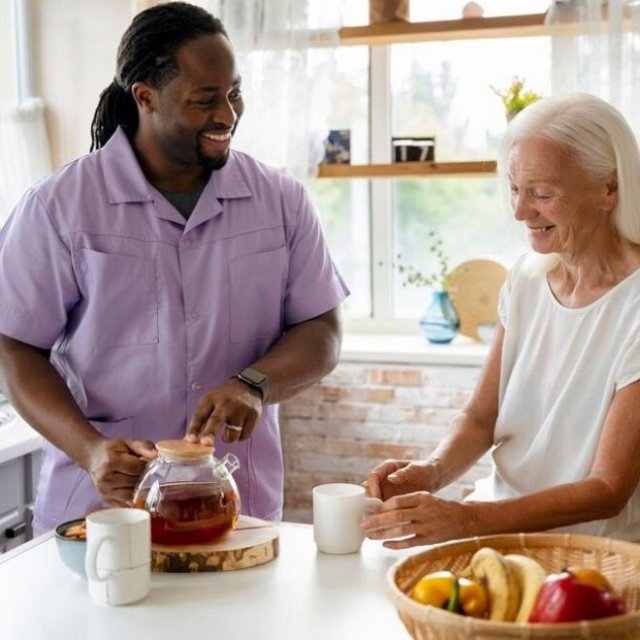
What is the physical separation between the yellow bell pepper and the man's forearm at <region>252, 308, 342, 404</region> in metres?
0.74

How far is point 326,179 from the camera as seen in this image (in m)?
4.04

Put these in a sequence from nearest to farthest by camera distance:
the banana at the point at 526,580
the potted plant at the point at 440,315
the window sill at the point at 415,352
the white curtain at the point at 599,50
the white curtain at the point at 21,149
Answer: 1. the banana at the point at 526,580
2. the white curtain at the point at 599,50
3. the window sill at the point at 415,352
4. the white curtain at the point at 21,149
5. the potted plant at the point at 440,315

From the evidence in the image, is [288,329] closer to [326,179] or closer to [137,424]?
[137,424]

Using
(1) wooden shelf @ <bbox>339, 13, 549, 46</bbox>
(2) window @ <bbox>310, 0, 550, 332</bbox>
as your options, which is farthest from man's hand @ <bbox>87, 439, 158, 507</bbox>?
(1) wooden shelf @ <bbox>339, 13, 549, 46</bbox>

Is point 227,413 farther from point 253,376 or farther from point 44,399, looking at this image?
point 44,399

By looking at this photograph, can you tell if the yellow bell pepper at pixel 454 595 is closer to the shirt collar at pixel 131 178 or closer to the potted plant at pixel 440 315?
the shirt collar at pixel 131 178

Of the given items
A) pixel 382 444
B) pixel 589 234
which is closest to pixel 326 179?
pixel 382 444

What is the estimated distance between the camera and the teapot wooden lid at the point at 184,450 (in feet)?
5.08

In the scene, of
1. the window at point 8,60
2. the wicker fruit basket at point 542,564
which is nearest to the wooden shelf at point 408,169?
the window at point 8,60

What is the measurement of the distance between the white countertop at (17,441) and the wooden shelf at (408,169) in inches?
65.4

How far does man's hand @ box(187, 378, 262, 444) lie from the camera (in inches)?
65.8

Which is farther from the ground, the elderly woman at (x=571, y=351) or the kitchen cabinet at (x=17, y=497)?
the elderly woman at (x=571, y=351)

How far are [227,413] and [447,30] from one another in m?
2.42

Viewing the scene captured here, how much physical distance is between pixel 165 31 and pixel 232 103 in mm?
176
